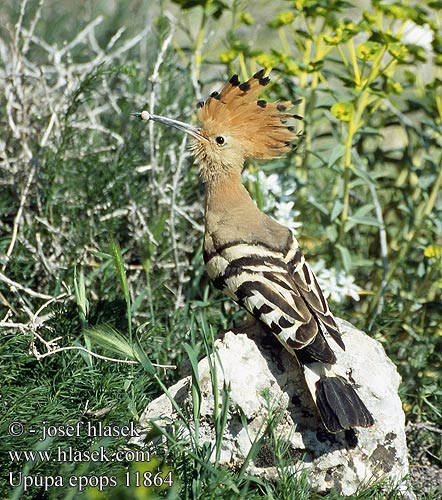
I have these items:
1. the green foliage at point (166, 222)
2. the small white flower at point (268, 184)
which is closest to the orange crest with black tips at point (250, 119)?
the green foliage at point (166, 222)

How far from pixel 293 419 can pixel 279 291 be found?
37cm

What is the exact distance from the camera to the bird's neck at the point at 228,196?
2.50 metres

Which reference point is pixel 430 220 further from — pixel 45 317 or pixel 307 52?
pixel 45 317

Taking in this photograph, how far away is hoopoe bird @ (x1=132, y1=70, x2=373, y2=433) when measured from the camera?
2.03 meters

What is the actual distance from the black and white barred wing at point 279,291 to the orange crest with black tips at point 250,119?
0.34 m

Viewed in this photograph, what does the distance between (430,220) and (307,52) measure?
78cm

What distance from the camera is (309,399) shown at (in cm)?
210

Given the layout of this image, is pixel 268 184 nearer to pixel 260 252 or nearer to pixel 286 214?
pixel 286 214

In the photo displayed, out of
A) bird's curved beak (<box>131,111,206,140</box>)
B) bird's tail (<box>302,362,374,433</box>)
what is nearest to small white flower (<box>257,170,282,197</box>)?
bird's curved beak (<box>131,111,206,140</box>)

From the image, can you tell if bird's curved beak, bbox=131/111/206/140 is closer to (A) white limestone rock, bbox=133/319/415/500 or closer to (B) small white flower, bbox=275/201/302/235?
(B) small white flower, bbox=275/201/302/235

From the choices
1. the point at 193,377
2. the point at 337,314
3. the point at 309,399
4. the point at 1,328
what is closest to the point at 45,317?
the point at 1,328

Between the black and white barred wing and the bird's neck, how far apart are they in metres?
0.16

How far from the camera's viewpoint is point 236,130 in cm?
250

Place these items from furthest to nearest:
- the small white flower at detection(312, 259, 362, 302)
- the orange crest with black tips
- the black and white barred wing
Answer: the small white flower at detection(312, 259, 362, 302) → the orange crest with black tips → the black and white barred wing
